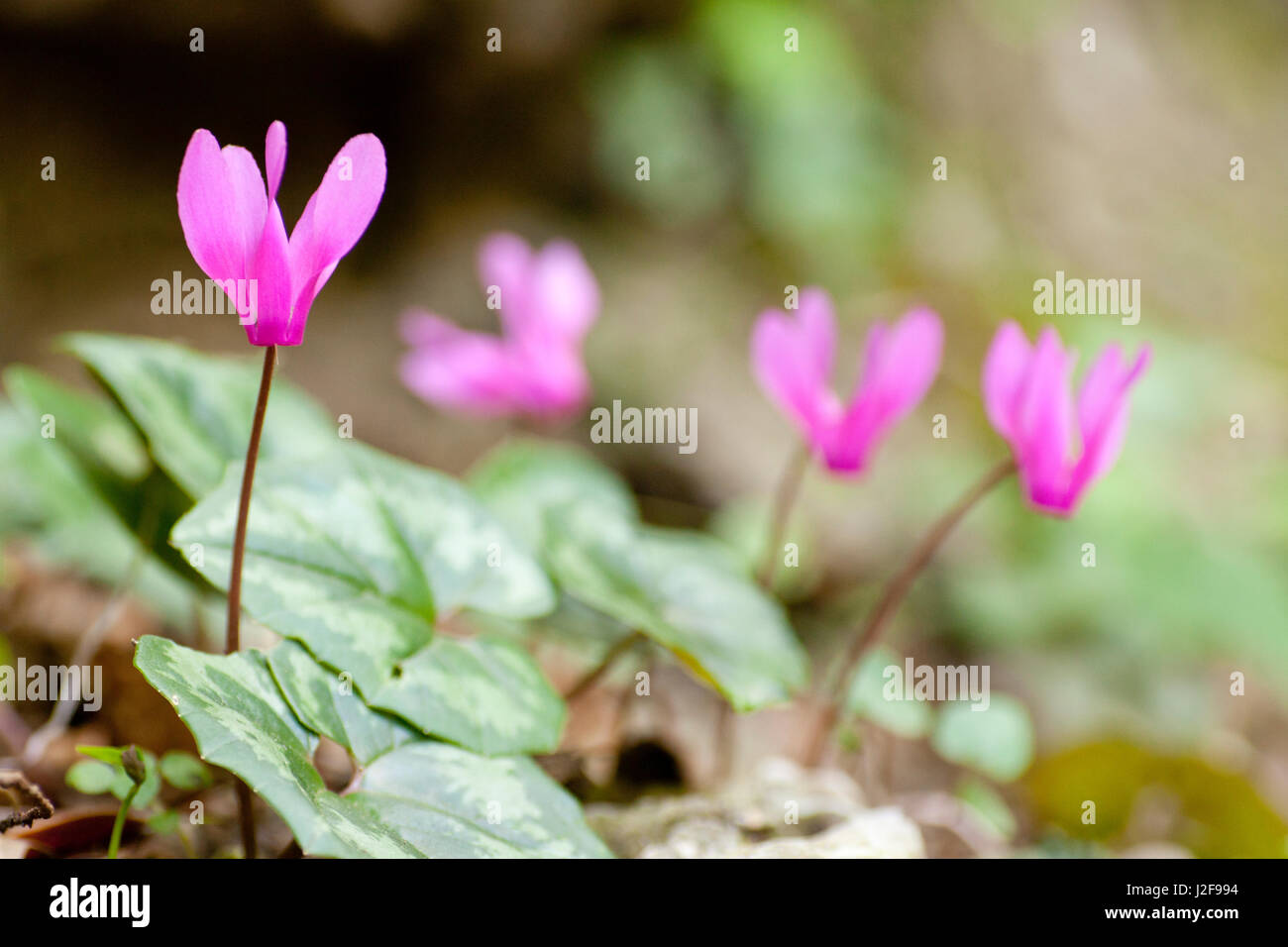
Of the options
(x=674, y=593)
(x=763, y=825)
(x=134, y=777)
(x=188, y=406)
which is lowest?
(x=763, y=825)

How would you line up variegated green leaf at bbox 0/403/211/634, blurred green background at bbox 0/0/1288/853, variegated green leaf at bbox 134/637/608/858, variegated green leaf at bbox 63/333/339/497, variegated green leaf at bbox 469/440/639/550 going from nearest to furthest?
variegated green leaf at bbox 134/637/608/858 → variegated green leaf at bbox 63/333/339/497 → variegated green leaf at bbox 469/440/639/550 → variegated green leaf at bbox 0/403/211/634 → blurred green background at bbox 0/0/1288/853

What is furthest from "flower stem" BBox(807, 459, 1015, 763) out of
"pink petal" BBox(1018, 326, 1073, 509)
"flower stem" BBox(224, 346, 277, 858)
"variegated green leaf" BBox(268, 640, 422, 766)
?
"flower stem" BBox(224, 346, 277, 858)

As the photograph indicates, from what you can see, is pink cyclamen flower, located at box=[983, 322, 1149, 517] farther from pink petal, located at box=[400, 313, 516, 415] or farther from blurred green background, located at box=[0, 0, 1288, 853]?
blurred green background, located at box=[0, 0, 1288, 853]

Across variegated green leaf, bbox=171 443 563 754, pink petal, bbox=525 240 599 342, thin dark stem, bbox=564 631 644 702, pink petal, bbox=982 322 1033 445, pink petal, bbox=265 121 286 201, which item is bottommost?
thin dark stem, bbox=564 631 644 702

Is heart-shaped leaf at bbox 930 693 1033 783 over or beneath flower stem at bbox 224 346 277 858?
beneath

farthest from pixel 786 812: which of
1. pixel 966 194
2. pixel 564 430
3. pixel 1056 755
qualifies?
pixel 966 194

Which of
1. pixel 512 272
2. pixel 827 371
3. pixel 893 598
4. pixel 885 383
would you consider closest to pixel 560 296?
pixel 512 272

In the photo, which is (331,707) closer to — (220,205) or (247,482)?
(247,482)
